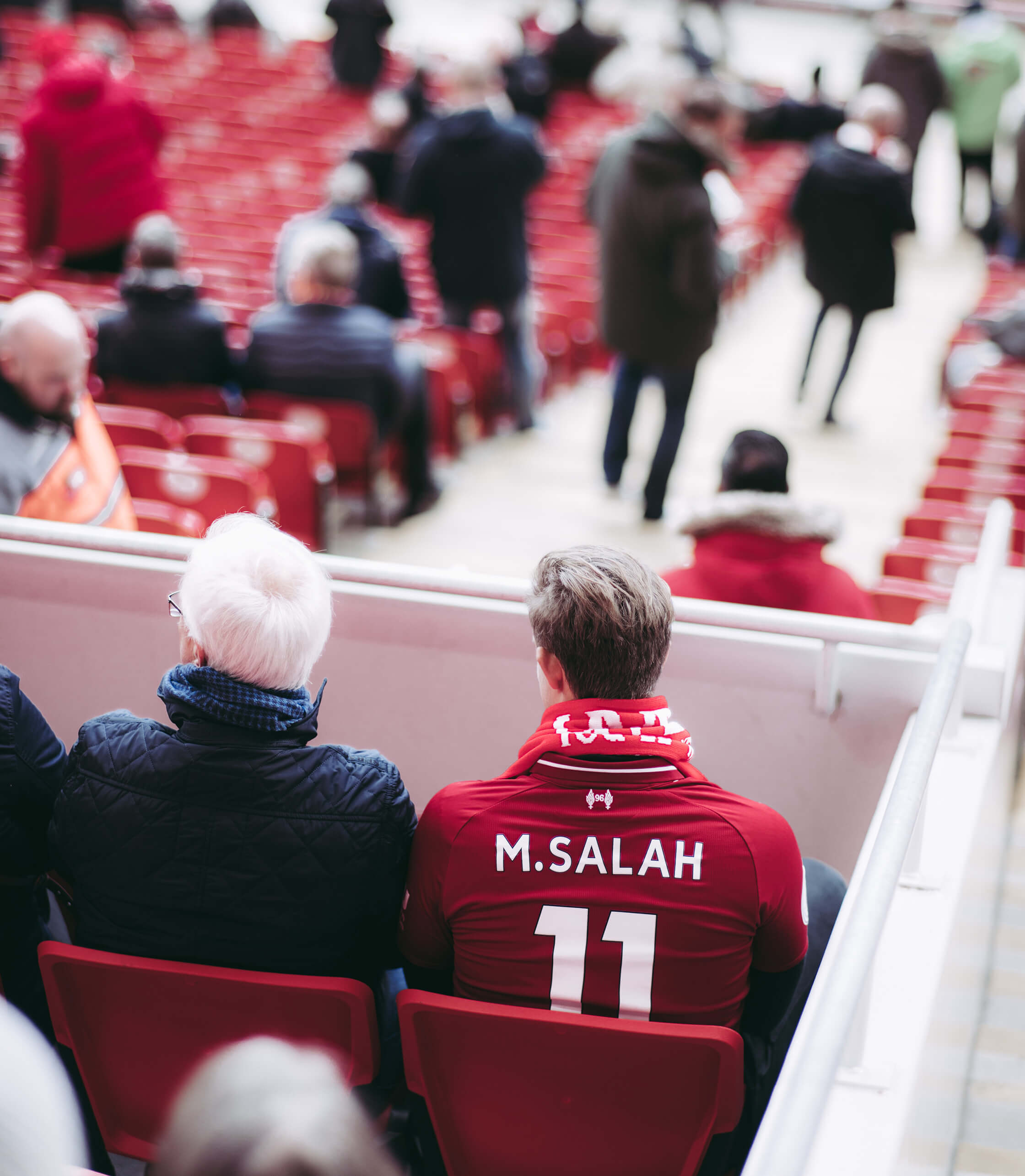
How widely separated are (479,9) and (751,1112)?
13.8 metres

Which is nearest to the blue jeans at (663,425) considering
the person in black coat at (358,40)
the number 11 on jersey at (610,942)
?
the number 11 on jersey at (610,942)

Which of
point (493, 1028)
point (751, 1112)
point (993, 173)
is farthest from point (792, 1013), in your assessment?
point (993, 173)

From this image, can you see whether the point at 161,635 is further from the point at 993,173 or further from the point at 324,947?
the point at 993,173

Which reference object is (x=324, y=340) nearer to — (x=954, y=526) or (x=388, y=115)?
(x=954, y=526)

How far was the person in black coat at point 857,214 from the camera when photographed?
204 inches

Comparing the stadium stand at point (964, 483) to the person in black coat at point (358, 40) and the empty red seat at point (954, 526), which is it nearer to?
the empty red seat at point (954, 526)

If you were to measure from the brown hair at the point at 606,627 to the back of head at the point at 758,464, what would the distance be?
1206mm

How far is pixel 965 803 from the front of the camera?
1970mm

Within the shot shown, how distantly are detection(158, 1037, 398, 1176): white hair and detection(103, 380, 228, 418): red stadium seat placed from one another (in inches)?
130

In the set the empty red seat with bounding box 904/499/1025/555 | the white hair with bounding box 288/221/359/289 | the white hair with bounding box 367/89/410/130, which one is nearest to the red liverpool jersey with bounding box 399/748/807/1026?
the empty red seat with bounding box 904/499/1025/555

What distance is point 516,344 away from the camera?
16.9ft

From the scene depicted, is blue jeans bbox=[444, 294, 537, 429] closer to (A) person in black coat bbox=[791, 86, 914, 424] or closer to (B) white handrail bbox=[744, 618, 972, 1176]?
(A) person in black coat bbox=[791, 86, 914, 424]

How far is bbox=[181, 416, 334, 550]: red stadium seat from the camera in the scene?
351 cm

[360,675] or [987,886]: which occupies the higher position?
[360,675]
